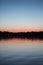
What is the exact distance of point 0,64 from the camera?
11469 mm

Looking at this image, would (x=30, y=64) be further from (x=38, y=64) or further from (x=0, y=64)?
(x=0, y=64)

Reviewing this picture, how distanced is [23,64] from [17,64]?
533mm

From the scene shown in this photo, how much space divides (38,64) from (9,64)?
8.02 ft

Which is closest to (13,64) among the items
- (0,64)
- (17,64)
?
(17,64)

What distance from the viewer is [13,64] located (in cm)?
1141

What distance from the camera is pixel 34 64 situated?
11414 mm

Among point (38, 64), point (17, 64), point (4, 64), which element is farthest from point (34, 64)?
point (4, 64)

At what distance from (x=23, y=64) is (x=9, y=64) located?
1.18 meters

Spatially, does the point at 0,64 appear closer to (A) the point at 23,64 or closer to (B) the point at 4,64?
(B) the point at 4,64

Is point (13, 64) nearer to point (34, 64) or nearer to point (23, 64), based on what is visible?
point (23, 64)

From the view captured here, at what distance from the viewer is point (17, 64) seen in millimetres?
11477

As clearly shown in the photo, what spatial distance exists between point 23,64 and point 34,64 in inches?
36.9

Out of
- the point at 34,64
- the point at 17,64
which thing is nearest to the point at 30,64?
the point at 34,64

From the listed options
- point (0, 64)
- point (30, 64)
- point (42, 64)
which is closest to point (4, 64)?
point (0, 64)
